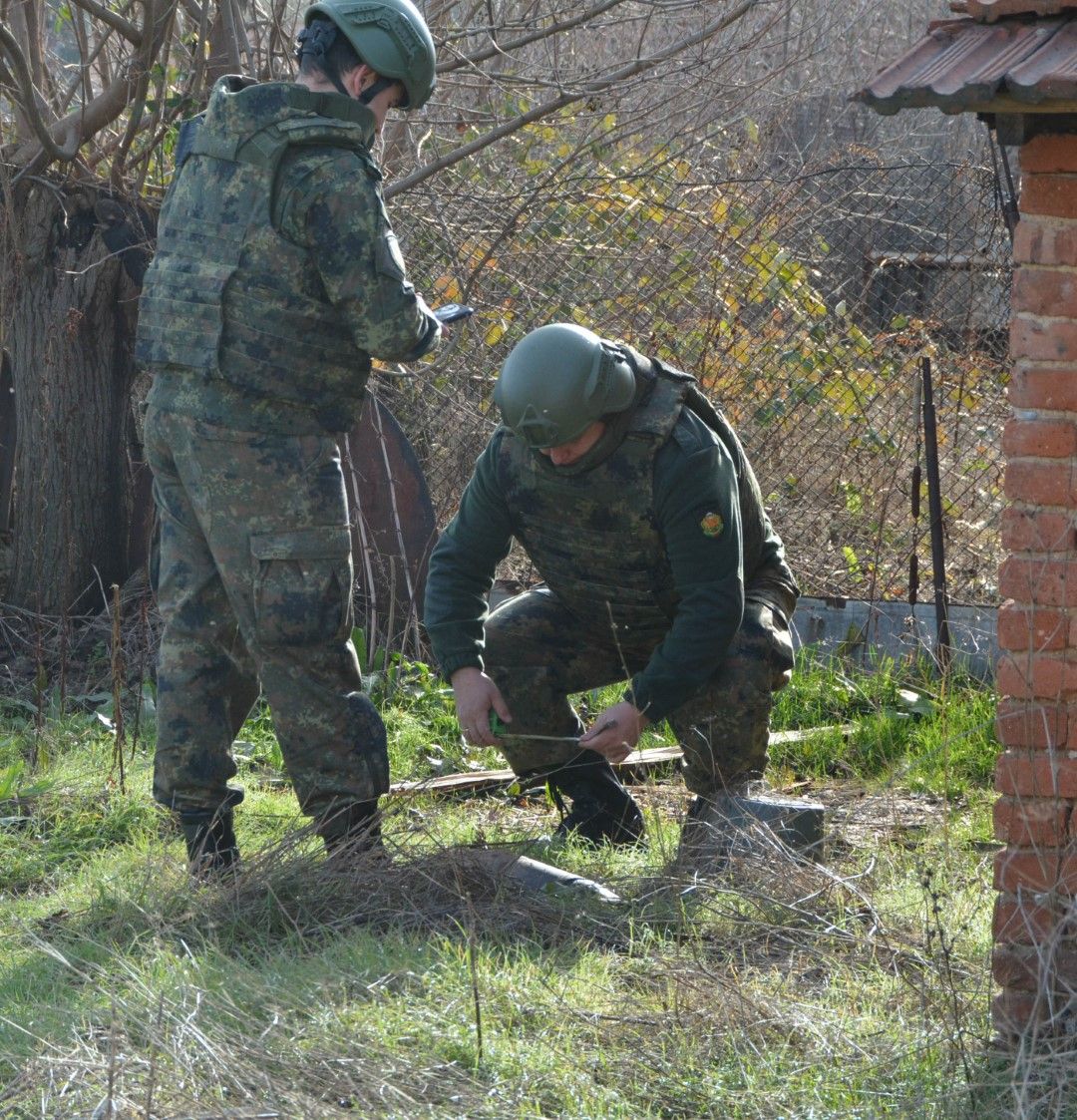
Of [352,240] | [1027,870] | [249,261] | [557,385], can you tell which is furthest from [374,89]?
[1027,870]

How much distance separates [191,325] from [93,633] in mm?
2947

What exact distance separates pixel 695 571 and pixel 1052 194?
1379mm

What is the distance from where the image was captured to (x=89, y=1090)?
248 cm

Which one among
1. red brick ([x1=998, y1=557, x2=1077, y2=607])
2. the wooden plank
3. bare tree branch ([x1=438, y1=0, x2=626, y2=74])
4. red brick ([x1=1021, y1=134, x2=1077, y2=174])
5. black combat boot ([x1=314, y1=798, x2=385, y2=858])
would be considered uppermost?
bare tree branch ([x1=438, y1=0, x2=626, y2=74])

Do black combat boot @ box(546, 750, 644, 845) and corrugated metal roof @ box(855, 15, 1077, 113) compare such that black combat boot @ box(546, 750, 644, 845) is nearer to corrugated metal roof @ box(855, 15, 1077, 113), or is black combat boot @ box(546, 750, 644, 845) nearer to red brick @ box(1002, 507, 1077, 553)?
red brick @ box(1002, 507, 1077, 553)

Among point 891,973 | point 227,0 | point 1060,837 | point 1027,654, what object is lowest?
point 891,973

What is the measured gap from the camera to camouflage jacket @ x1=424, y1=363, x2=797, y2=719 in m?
3.73

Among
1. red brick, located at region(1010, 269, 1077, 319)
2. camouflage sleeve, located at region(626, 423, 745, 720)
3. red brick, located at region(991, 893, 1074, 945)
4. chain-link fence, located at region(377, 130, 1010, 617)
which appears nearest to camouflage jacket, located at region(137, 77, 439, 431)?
camouflage sleeve, located at region(626, 423, 745, 720)

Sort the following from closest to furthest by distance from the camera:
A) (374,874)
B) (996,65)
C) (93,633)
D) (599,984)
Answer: (996,65)
(599,984)
(374,874)
(93,633)

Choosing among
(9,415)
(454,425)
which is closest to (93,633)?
(9,415)

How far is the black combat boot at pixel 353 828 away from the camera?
3688 millimetres

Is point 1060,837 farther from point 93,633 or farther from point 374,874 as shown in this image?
point 93,633

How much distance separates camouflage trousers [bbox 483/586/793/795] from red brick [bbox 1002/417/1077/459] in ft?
4.54

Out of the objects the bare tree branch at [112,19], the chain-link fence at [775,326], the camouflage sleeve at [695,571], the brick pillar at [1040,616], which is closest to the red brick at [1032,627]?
the brick pillar at [1040,616]
